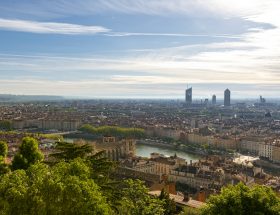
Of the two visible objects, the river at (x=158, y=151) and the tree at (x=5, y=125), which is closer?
the river at (x=158, y=151)

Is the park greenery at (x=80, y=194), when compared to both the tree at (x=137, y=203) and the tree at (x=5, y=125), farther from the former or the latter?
the tree at (x=5, y=125)

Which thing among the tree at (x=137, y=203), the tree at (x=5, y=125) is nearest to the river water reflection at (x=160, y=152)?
the tree at (x=5, y=125)

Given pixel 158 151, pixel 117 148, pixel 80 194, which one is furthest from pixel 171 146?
pixel 80 194

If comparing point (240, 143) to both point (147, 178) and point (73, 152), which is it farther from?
point (73, 152)

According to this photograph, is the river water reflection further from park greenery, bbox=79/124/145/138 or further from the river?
park greenery, bbox=79/124/145/138

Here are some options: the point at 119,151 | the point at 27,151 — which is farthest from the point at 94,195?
the point at 119,151

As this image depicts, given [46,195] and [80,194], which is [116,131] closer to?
[80,194]

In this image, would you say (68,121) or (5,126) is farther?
(68,121)
